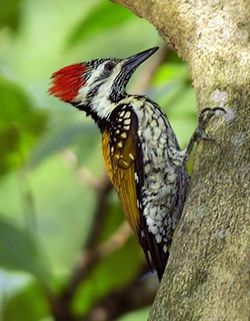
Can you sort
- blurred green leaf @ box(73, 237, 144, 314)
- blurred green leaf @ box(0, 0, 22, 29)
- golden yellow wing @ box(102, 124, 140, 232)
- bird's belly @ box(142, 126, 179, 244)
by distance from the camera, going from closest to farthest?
golden yellow wing @ box(102, 124, 140, 232) < bird's belly @ box(142, 126, 179, 244) < blurred green leaf @ box(73, 237, 144, 314) < blurred green leaf @ box(0, 0, 22, 29)

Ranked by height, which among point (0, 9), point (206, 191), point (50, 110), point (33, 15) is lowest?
point (206, 191)

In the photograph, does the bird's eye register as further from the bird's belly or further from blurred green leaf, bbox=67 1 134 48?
the bird's belly

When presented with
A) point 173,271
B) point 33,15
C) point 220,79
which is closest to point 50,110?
point 220,79

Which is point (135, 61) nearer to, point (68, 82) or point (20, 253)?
point (68, 82)

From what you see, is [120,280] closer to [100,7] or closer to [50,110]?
[50,110]

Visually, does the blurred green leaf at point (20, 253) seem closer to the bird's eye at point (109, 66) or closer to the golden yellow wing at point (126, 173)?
the golden yellow wing at point (126, 173)

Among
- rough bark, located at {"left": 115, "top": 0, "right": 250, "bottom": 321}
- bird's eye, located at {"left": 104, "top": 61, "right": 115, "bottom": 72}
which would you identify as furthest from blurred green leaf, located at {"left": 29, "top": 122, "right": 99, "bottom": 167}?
rough bark, located at {"left": 115, "top": 0, "right": 250, "bottom": 321}
